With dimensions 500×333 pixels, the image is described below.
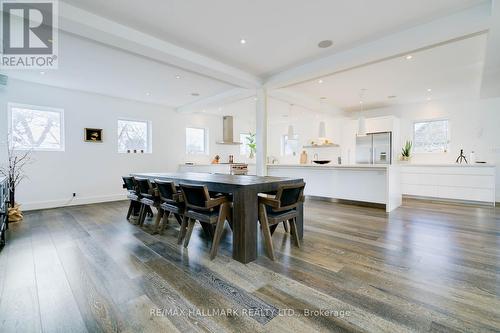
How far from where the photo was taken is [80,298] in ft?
5.60

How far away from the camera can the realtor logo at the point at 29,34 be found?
8.25 feet

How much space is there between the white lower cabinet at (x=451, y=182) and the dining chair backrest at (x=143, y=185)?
6409 mm

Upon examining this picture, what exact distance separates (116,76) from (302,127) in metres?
6.15

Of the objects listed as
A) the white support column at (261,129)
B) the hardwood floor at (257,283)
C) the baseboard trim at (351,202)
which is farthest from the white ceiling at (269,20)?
A: the baseboard trim at (351,202)

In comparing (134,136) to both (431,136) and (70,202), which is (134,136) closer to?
(70,202)

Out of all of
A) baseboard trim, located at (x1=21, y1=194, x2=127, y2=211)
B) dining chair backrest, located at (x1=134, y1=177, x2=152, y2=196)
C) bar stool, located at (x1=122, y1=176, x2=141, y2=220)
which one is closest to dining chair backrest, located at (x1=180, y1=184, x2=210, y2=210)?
dining chair backrest, located at (x1=134, y1=177, x2=152, y2=196)

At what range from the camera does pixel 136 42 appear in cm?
305

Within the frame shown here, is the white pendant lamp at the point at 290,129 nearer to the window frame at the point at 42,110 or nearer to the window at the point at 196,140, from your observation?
the window at the point at 196,140

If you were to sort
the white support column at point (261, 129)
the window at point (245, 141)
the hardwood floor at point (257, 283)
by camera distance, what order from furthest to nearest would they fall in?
the window at point (245, 141) < the white support column at point (261, 129) < the hardwood floor at point (257, 283)

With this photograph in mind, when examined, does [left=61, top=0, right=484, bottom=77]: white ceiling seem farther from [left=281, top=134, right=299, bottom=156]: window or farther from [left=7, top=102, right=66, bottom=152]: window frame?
[left=281, top=134, right=299, bottom=156]: window

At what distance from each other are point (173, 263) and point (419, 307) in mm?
2056

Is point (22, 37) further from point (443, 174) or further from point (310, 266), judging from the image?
point (443, 174)

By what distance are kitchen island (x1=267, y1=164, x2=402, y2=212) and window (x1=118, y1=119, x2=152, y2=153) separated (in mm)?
3714

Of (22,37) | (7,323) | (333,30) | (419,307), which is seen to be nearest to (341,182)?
(333,30)
